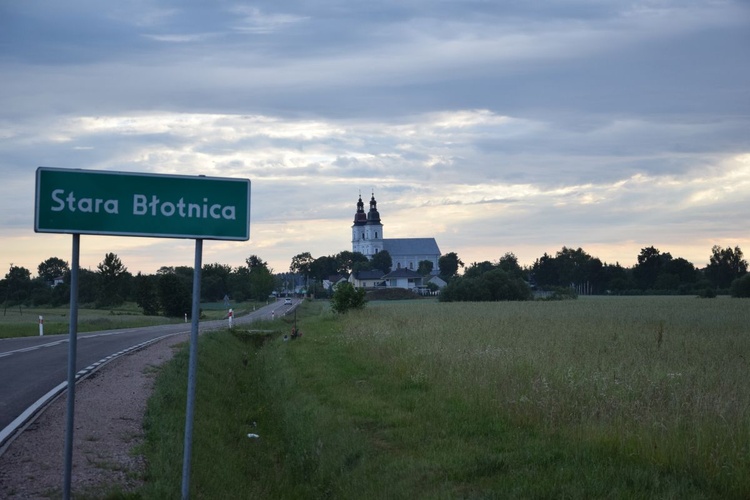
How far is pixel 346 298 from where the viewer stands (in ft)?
152

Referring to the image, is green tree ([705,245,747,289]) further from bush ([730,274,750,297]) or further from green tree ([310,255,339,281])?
green tree ([310,255,339,281])

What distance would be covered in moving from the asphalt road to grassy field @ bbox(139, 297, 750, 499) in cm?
193

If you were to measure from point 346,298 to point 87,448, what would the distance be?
36.8m

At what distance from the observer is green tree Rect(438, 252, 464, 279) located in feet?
647

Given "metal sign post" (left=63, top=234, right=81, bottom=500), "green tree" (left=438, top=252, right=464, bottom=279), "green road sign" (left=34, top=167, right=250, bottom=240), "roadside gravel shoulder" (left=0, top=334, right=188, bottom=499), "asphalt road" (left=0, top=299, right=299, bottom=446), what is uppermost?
"green tree" (left=438, top=252, right=464, bottom=279)

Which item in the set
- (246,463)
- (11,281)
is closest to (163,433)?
(246,463)

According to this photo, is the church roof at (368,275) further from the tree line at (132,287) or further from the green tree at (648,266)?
the green tree at (648,266)

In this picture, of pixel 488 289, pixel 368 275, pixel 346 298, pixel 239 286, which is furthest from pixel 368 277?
pixel 346 298

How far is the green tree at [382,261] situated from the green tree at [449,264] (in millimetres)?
13938

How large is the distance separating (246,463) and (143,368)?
8207 mm

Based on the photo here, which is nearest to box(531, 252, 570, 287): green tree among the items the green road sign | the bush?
the bush

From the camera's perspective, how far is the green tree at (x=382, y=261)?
19288 centimetres

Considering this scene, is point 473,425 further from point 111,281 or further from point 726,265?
point 726,265

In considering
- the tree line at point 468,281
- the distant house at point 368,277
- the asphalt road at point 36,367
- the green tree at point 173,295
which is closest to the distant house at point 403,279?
the distant house at point 368,277
